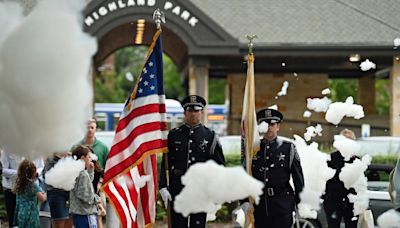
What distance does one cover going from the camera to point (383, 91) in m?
45.3

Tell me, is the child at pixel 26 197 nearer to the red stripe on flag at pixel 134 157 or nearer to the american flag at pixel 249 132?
the red stripe on flag at pixel 134 157

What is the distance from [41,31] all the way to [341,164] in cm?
520

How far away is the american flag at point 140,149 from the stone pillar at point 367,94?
20898 mm

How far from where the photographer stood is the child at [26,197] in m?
10.3

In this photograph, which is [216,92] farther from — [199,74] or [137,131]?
[137,131]

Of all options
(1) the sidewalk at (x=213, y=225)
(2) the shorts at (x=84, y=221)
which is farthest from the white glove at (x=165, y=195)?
(1) the sidewalk at (x=213, y=225)

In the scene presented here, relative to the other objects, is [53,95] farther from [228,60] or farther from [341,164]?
[228,60]

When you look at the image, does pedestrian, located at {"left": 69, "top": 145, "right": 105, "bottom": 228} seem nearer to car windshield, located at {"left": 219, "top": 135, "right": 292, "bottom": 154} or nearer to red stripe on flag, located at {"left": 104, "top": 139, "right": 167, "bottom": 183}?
red stripe on flag, located at {"left": 104, "top": 139, "right": 167, "bottom": 183}

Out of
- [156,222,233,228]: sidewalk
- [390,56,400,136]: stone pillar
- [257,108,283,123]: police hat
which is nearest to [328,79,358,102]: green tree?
[390,56,400,136]: stone pillar

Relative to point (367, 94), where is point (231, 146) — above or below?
below

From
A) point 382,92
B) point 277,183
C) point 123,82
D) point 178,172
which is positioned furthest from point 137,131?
point 123,82

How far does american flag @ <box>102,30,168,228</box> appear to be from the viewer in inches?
376

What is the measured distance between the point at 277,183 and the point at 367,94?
2159 cm

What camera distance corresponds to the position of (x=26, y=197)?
10.4 meters
